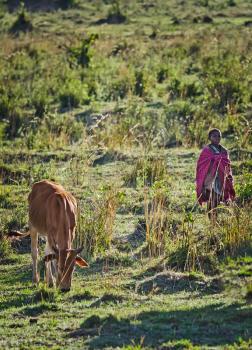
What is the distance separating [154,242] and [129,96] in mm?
10701

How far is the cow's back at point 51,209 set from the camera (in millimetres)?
9641

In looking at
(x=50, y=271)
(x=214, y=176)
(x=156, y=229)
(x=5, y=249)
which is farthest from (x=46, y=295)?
(x=214, y=176)

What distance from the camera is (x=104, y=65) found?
88.3 feet

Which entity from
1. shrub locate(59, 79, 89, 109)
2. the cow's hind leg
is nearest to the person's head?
the cow's hind leg

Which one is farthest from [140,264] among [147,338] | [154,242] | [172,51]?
[172,51]

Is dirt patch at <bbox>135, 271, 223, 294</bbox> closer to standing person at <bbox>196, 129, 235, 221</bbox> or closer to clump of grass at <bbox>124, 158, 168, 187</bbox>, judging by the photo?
standing person at <bbox>196, 129, 235, 221</bbox>

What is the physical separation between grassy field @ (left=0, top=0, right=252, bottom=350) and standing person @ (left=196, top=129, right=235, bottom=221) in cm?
35

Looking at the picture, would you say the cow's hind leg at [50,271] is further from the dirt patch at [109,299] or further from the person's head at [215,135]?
the person's head at [215,135]

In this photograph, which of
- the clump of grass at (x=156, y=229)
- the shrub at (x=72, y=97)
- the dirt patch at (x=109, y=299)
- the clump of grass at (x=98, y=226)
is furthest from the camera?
the shrub at (x=72, y=97)

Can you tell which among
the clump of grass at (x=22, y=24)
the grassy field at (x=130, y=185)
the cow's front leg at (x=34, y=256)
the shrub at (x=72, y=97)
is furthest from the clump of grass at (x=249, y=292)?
the clump of grass at (x=22, y=24)

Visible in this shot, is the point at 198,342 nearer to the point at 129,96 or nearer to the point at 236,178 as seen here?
the point at 236,178

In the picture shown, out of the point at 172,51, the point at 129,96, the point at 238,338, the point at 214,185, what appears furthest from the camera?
the point at 172,51

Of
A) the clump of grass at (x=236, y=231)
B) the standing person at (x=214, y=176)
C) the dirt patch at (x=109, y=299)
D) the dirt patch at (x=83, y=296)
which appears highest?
the standing person at (x=214, y=176)

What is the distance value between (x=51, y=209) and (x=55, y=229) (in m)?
0.25
